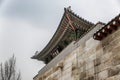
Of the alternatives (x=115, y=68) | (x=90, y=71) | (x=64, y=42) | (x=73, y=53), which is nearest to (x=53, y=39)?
(x=64, y=42)

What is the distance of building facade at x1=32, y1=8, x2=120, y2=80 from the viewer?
9.49 m

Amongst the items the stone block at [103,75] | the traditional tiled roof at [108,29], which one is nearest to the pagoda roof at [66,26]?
the traditional tiled roof at [108,29]

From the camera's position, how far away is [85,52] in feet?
37.7

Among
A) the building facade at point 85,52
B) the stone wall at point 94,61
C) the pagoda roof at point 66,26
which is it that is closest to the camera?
the stone wall at point 94,61

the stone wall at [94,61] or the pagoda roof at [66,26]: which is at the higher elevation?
the pagoda roof at [66,26]

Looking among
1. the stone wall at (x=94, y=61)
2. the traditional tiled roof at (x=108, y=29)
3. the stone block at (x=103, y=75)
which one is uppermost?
the traditional tiled roof at (x=108, y=29)

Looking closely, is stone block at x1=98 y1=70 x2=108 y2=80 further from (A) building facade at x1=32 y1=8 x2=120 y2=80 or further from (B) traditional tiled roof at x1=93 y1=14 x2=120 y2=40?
(B) traditional tiled roof at x1=93 y1=14 x2=120 y2=40

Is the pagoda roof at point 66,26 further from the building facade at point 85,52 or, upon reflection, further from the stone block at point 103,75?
the stone block at point 103,75

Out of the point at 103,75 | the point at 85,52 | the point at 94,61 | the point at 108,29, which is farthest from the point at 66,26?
the point at 103,75

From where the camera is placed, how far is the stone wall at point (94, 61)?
933 centimetres

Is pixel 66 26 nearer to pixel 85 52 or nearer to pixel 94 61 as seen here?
pixel 85 52

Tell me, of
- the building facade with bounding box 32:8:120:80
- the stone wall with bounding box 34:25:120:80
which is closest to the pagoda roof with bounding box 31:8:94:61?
the building facade with bounding box 32:8:120:80

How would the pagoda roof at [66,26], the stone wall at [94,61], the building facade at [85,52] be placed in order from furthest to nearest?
1. the pagoda roof at [66,26]
2. the building facade at [85,52]
3. the stone wall at [94,61]

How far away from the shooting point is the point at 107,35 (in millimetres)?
10125
